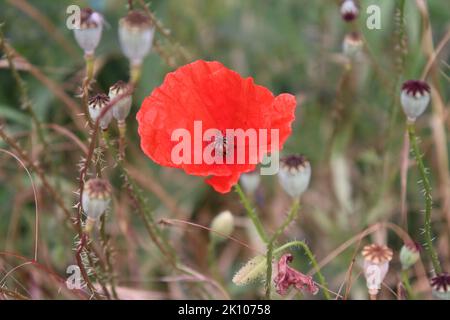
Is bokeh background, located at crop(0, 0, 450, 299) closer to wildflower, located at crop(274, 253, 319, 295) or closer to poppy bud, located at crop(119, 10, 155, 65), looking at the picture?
wildflower, located at crop(274, 253, 319, 295)

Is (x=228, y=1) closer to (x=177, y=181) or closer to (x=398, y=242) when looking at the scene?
(x=177, y=181)

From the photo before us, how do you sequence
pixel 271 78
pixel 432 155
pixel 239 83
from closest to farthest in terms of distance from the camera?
1. pixel 239 83
2. pixel 432 155
3. pixel 271 78

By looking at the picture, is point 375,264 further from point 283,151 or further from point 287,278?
point 283,151

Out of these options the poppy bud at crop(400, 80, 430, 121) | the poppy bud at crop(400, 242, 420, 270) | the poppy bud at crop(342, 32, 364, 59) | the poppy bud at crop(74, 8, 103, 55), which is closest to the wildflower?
the poppy bud at crop(400, 242, 420, 270)

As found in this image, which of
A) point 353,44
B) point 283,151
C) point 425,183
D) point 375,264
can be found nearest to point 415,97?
point 425,183

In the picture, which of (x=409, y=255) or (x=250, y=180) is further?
(x=250, y=180)

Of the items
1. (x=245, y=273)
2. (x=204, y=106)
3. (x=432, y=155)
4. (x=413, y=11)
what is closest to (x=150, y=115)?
(x=204, y=106)

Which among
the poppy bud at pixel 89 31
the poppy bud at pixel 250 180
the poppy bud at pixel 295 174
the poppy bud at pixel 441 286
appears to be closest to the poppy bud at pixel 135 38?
the poppy bud at pixel 89 31
